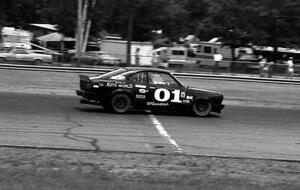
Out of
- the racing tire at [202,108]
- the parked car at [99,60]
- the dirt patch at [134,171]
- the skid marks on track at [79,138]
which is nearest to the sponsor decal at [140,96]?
the racing tire at [202,108]

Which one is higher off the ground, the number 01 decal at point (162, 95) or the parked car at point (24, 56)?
the parked car at point (24, 56)

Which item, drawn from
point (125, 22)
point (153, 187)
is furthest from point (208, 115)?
point (125, 22)

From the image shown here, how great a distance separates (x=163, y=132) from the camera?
12453 millimetres

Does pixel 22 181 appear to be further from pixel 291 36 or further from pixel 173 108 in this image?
pixel 291 36

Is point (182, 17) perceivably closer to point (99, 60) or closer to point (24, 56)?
point (24, 56)

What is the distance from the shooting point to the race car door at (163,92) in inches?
634

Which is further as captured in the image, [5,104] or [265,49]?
[265,49]

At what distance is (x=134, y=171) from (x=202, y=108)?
30.7 feet

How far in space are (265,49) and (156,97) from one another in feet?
147

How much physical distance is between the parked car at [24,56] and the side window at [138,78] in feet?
54.3

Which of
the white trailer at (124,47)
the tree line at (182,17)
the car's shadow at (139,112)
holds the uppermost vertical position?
the tree line at (182,17)

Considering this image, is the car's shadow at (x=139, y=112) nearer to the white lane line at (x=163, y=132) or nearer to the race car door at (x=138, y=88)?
the race car door at (x=138, y=88)

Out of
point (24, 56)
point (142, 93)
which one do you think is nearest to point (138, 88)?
point (142, 93)

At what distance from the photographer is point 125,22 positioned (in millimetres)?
58312
